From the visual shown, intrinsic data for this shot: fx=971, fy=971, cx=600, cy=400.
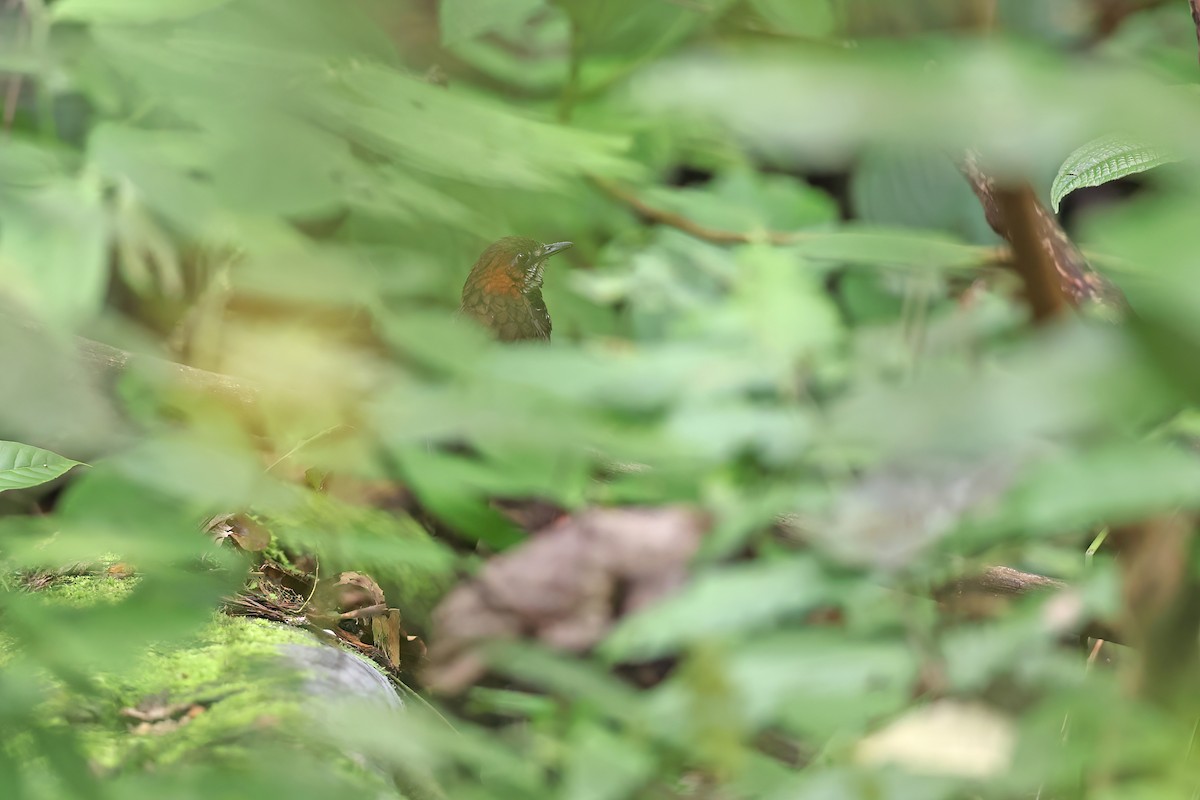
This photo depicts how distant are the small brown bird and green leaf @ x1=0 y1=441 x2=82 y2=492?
12.0 inches

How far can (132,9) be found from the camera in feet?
2.08

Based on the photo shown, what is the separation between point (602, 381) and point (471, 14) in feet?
1.49

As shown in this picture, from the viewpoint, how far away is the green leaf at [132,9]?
0.42m

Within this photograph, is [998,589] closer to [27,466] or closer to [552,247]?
[552,247]

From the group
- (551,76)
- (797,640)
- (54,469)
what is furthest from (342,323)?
(551,76)

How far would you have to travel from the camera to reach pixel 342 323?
64cm

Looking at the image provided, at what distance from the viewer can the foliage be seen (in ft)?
0.80

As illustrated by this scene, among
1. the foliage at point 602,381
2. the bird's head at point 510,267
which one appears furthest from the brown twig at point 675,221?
the bird's head at point 510,267

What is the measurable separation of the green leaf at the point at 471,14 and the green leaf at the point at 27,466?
0.27 metres

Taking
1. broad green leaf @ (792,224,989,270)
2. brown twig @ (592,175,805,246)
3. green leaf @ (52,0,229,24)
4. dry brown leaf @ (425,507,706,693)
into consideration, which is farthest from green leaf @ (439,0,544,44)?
dry brown leaf @ (425,507,706,693)

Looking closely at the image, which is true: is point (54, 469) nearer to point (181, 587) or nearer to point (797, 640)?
point (181, 587)

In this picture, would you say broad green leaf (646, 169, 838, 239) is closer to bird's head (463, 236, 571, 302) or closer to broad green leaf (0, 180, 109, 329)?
bird's head (463, 236, 571, 302)

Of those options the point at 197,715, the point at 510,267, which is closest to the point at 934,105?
the point at 197,715

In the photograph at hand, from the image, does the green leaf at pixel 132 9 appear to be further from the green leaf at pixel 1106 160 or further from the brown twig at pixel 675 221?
the brown twig at pixel 675 221
